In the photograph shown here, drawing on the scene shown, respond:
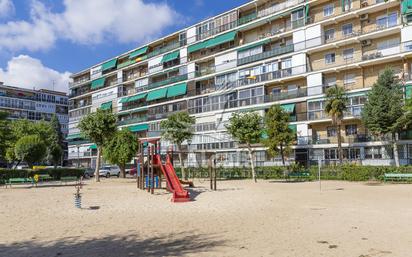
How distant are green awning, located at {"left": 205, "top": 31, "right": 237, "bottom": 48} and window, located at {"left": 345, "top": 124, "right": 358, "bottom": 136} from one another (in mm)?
21478

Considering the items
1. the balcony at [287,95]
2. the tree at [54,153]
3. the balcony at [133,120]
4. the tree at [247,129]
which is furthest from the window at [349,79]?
the tree at [54,153]

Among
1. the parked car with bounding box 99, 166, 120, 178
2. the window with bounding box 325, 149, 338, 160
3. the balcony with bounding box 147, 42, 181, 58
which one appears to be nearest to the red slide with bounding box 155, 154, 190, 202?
the window with bounding box 325, 149, 338, 160

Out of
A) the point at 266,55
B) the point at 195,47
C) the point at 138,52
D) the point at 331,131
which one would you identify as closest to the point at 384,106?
the point at 331,131

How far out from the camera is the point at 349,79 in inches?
1842

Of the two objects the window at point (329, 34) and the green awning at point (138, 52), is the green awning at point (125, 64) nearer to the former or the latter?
the green awning at point (138, 52)

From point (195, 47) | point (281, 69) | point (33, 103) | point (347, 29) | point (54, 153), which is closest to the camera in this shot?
point (347, 29)

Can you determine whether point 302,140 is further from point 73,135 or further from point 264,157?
point 73,135

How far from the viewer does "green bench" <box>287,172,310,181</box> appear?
3910cm

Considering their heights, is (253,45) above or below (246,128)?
above

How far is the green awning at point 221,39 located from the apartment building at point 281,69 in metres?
0.19

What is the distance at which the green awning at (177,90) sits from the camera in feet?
215

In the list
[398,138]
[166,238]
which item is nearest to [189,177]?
[398,138]

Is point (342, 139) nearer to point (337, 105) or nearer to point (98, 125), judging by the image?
point (337, 105)

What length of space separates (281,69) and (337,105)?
39.1ft
